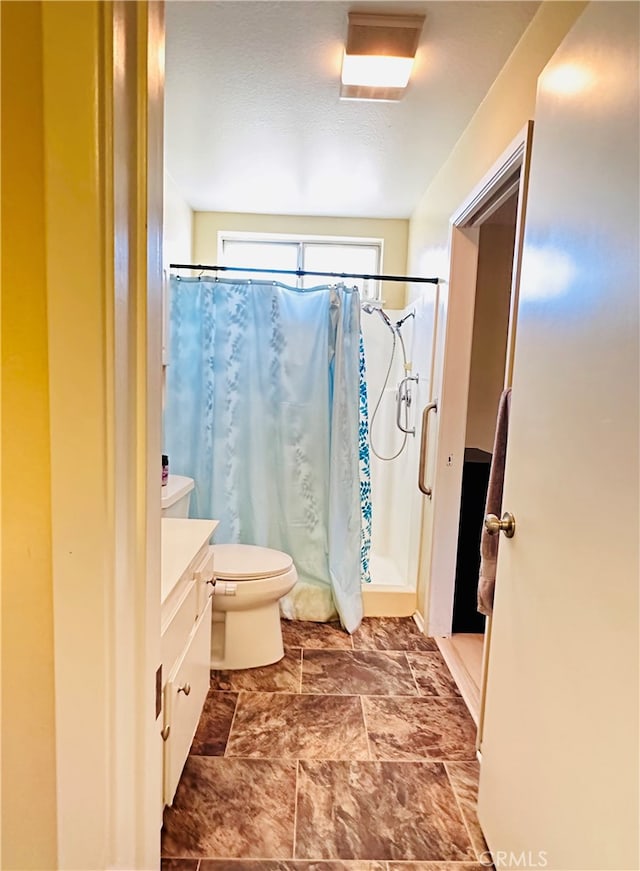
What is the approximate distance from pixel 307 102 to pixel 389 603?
2.47 meters

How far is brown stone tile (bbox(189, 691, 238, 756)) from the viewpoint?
1562 mm

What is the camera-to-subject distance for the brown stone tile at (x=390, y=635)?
226 cm

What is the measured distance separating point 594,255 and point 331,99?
4.91 ft

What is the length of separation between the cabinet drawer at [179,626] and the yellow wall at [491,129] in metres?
1.79

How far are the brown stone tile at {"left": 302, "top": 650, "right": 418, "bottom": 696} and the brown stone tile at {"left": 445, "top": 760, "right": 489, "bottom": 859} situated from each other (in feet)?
1.27

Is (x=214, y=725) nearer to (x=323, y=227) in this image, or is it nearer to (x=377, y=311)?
(x=377, y=311)

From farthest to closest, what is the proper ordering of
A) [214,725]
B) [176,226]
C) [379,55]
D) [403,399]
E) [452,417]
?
[403,399], [176,226], [452,417], [214,725], [379,55]

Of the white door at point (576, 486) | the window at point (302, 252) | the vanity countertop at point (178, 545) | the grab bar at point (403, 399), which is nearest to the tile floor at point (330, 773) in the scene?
the white door at point (576, 486)

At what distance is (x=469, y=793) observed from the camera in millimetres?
1421

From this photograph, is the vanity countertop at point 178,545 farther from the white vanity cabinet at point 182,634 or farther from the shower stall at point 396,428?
the shower stall at point 396,428

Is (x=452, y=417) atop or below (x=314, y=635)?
atop

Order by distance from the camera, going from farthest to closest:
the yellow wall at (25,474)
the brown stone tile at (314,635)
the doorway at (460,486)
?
1. the brown stone tile at (314,635)
2. the doorway at (460,486)
3. the yellow wall at (25,474)

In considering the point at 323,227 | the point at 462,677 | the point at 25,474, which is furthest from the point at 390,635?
the point at 323,227

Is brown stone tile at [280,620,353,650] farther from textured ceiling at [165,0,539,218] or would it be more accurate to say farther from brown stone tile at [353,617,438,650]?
textured ceiling at [165,0,539,218]
